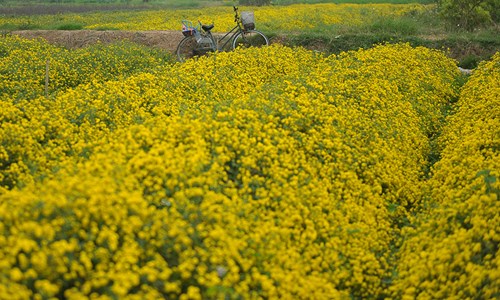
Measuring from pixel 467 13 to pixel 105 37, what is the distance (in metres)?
11.8

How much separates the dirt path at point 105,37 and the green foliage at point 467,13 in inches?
347

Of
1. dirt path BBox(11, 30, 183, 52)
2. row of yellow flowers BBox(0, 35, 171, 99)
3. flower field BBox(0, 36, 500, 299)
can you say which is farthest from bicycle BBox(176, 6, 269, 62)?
flower field BBox(0, 36, 500, 299)

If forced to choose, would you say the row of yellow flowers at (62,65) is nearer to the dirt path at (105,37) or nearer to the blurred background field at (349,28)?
the dirt path at (105,37)

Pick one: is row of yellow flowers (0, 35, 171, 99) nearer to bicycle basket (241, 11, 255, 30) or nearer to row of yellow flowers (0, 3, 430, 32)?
bicycle basket (241, 11, 255, 30)

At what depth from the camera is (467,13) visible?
58.0 feet

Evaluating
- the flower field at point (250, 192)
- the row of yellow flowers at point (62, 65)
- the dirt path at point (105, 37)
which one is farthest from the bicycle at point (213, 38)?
the flower field at point (250, 192)

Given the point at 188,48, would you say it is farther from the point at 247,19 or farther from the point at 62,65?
the point at 62,65

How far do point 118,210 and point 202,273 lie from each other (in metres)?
0.88

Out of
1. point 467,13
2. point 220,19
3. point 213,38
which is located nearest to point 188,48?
point 213,38

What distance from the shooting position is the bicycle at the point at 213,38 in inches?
573

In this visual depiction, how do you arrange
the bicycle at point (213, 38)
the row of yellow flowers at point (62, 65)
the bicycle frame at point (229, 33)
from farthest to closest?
the bicycle frame at point (229, 33)
the bicycle at point (213, 38)
the row of yellow flowers at point (62, 65)

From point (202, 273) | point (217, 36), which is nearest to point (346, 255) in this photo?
point (202, 273)

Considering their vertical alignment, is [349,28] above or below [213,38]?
above

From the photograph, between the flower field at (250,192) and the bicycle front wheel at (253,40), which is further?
the bicycle front wheel at (253,40)
